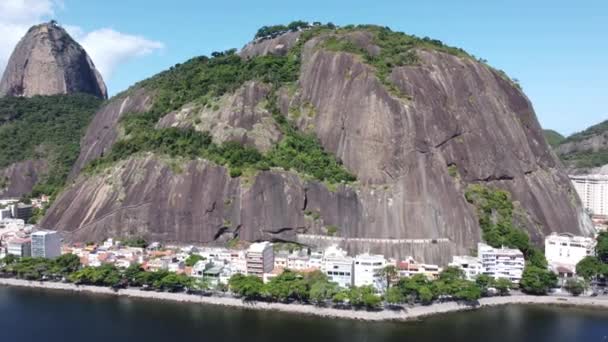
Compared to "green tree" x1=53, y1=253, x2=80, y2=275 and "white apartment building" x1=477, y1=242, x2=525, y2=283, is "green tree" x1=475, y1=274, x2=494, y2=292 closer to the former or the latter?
"white apartment building" x1=477, y1=242, x2=525, y2=283

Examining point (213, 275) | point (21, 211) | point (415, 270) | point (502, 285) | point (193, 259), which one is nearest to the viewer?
point (502, 285)

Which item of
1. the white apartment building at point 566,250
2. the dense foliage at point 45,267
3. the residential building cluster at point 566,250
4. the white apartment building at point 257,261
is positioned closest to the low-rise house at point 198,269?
the white apartment building at point 257,261

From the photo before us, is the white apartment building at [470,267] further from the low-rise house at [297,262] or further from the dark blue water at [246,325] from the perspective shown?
the low-rise house at [297,262]

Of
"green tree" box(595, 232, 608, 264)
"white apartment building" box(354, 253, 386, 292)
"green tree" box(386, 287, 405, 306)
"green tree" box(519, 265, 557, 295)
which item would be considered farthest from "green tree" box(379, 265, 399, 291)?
"green tree" box(595, 232, 608, 264)

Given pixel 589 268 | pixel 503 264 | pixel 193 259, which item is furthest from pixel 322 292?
pixel 589 268

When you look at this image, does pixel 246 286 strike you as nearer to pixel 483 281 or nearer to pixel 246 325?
pixel 246 325

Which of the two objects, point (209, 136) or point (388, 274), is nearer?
point (388, 274)
